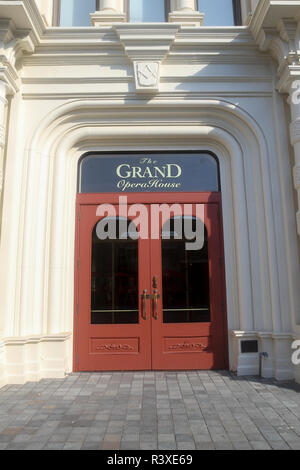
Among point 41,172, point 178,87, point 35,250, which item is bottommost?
point 35,250

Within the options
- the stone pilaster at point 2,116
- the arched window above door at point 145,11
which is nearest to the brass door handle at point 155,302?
the stone pilaster at point 2,116

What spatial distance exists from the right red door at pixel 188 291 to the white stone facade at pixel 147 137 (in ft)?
0.69

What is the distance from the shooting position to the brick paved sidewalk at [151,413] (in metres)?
2.71

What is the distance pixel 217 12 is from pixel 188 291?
4.83 meters

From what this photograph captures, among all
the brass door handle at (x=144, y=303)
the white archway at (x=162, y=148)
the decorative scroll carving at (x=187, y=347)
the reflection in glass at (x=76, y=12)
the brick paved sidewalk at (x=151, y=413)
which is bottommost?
the brick paved sidewalk at (x=151, y=413)

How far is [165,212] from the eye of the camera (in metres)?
5.05

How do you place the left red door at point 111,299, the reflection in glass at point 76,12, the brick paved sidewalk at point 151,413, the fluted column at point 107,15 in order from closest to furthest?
1. the brick paved sidewalk at point 151,413
2. the left red door at point 111,299
3. the fluted column at point 107,15
4. the reflection in glass at point 76,12

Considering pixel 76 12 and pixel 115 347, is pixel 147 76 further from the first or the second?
pixel 115 347

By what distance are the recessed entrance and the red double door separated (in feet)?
0.05

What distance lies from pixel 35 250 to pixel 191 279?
2.32m

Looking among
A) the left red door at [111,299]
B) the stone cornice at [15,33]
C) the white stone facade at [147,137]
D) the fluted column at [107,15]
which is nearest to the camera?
the stone cornice at [15,33]

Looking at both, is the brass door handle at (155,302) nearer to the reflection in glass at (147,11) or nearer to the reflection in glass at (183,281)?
the reflection in glass at (183,281)
